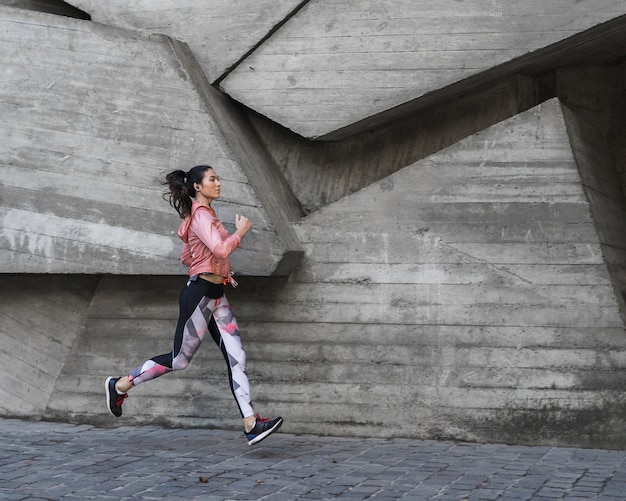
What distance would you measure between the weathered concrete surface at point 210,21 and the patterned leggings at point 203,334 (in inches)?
81.3

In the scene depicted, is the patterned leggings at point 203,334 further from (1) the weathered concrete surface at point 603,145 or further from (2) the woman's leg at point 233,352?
(1) the weathered concrete surface at point 603,145

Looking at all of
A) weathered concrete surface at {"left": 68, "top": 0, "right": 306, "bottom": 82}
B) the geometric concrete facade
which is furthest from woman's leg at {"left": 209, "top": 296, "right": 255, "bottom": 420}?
weathered concrete surface at {"left": 68, "top": 0, "right": 306, "bottom": 82}

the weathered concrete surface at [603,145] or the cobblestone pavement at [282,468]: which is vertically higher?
the weathered concrete surface at [603,145]

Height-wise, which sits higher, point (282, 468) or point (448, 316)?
point (448, 316)

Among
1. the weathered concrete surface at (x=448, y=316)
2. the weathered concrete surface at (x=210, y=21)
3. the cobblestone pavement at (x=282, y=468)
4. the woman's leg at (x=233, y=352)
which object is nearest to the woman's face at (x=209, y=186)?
the woman's leg at (x=233, y=352)

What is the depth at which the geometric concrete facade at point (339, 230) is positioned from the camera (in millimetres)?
7645

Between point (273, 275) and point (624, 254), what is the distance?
2.68 m

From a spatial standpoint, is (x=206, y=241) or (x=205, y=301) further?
(x=205, y=301)

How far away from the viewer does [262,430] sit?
7.09 m

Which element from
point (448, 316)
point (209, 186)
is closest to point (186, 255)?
point (209, 186)

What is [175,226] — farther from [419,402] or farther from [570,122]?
[570,122]

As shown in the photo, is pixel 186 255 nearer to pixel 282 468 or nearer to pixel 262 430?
pixel 262 430

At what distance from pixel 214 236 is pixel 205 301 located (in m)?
0.49

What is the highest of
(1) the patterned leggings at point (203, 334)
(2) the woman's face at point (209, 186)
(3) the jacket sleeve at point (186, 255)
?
(2) the woman's face at point (209, 186)
